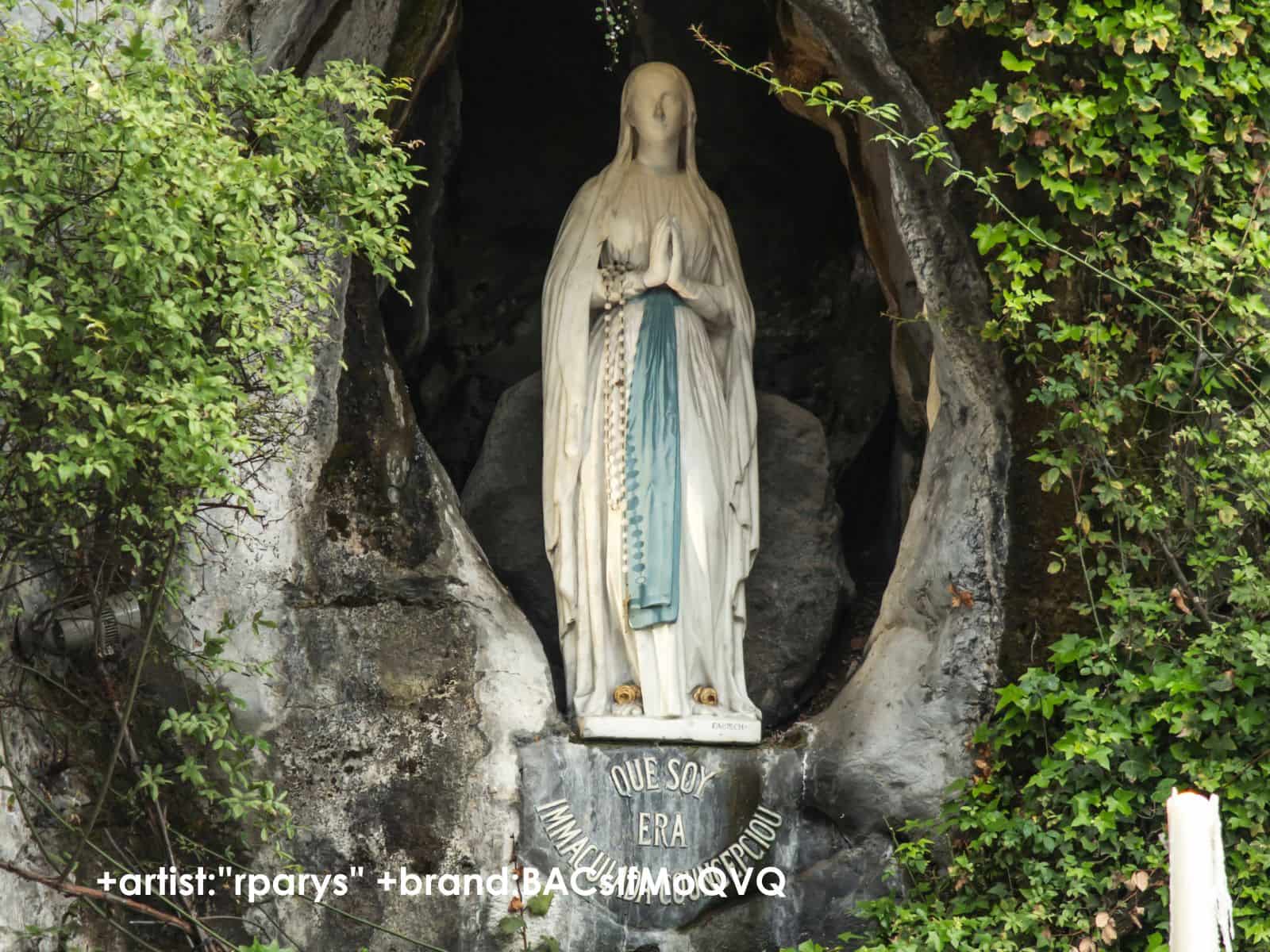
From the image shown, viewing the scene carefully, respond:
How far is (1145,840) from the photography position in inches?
212

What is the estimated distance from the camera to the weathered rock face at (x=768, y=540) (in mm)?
6648

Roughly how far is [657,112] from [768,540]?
1458 millimetres

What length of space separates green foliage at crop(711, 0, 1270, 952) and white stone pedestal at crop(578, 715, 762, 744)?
Result: 63 centimetres

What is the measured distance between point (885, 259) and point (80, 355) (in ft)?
9.23

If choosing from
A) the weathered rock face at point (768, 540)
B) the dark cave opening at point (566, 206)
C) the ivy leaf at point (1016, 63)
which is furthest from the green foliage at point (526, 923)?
the ivy leaf at point (1016, 63)

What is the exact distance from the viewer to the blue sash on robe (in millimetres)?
6008

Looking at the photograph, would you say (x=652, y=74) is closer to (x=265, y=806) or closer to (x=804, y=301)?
(x=804, y=301)

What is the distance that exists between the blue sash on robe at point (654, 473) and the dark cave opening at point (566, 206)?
90cm

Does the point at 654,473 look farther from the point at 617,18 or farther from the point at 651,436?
the point at 617,18

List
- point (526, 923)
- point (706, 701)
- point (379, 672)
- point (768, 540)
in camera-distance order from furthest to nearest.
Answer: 1. point (768, 540)
2. point (706, 701)
3. point (379, 672)
4. point (526, 923)

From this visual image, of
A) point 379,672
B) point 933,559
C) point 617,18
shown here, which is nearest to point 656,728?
point 379,672

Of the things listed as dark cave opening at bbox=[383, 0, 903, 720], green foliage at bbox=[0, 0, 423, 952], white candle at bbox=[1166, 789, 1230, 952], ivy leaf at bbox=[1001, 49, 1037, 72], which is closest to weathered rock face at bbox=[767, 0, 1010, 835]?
ivy leaf at bbox=[1001, 49, 1037, 72]

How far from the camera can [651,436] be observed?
614 cm

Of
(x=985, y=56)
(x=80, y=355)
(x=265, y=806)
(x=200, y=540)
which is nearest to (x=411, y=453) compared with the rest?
(x=200, y=540)
